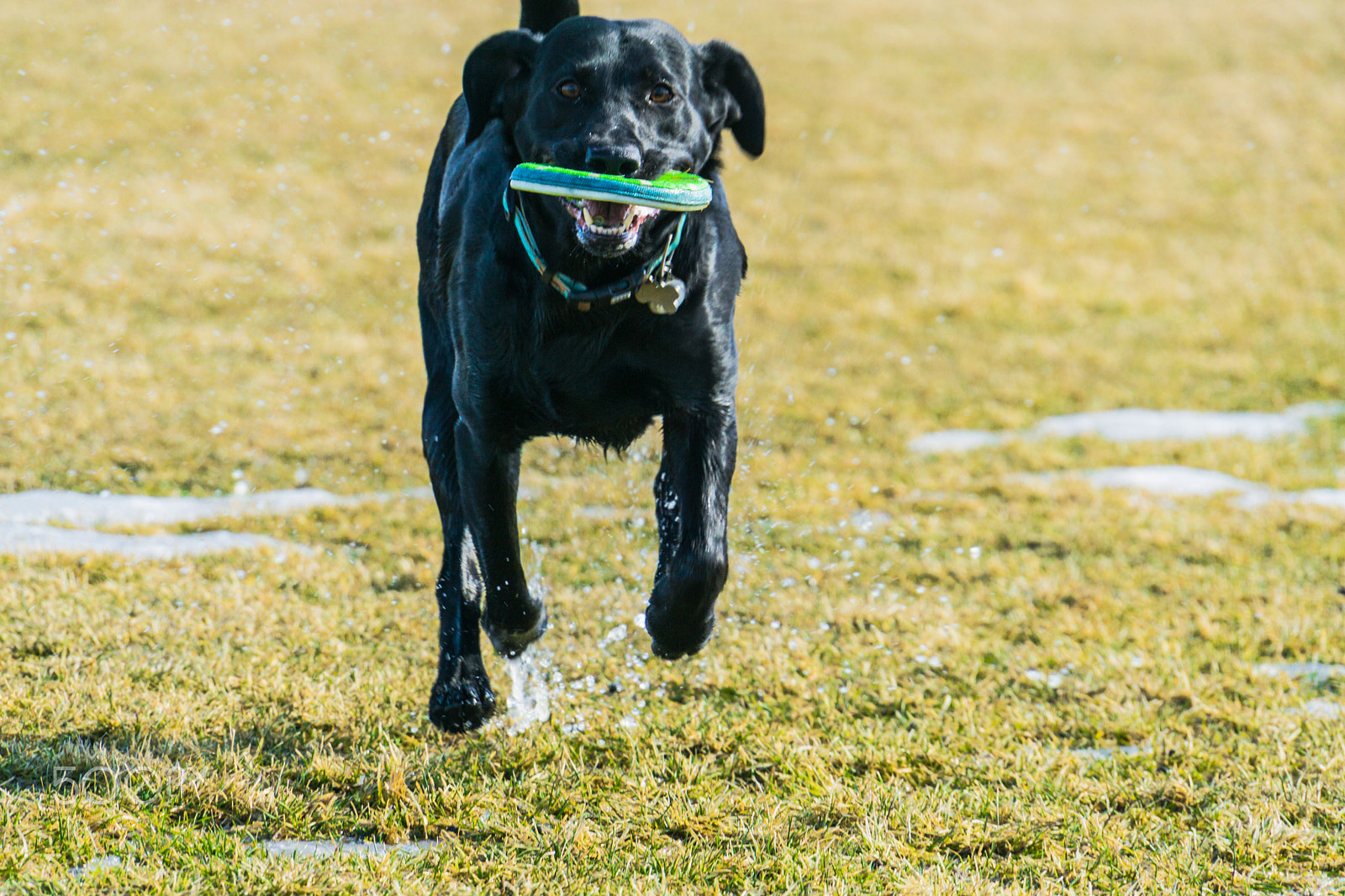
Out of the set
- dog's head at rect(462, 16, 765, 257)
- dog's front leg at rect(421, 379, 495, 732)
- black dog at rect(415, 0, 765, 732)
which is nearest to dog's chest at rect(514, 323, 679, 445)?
black dog at rect(415, 0, 765, 732)

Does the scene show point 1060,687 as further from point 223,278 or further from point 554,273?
point 223,278

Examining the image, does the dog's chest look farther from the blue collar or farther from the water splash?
the water splash

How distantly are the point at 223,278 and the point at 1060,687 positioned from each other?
22.8ft

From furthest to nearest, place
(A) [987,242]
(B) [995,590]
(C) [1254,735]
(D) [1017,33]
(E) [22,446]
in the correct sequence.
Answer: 1. (D) [1017,33]
2. (A) [987,242]
3. (E) [22,446]
4. (B) [995,590]
5. (C) [1254,735]

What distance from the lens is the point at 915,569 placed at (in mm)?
4758

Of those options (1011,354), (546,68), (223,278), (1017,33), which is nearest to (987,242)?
(1011,354)

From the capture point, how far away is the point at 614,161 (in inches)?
100

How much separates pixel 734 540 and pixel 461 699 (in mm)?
2009

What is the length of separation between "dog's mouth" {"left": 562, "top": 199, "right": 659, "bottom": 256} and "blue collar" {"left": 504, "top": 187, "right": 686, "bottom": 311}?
129 mm

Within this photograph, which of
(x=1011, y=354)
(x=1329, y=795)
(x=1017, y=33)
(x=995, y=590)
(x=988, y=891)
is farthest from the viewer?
(x=1017, y=33)

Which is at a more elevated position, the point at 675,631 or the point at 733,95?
the point at 733,95

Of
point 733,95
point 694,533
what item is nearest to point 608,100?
point 733,95

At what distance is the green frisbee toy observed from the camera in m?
2.44

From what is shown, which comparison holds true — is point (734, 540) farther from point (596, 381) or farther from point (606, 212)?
point (606, 212)
